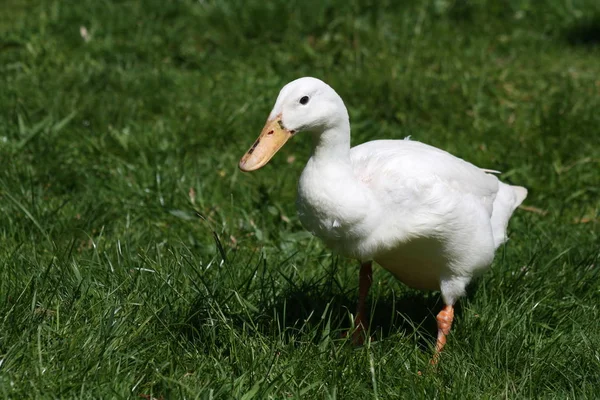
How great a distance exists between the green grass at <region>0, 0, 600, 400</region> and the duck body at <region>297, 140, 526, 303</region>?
0.92ft

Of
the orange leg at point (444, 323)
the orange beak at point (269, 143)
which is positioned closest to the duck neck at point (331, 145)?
the orange beak at point (269, 143)

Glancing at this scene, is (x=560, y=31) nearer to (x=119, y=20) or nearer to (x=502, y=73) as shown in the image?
(x=502, y=73)

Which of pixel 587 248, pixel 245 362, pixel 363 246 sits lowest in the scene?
pixel 587 248

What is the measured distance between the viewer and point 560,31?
7320 millimetres

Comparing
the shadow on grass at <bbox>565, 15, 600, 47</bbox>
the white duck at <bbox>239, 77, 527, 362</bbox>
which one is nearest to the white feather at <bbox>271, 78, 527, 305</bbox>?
the white duck at <bbox>239, 77, 527, 362</bbox>

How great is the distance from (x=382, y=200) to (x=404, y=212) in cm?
10

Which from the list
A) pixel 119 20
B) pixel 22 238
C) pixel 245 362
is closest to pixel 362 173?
pixel 245 362

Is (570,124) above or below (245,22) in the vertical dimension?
below

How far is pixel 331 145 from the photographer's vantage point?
136 inches

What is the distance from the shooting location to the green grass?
332cm

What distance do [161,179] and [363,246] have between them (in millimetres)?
1882

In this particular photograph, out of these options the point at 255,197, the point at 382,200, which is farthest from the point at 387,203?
the point at 255,197

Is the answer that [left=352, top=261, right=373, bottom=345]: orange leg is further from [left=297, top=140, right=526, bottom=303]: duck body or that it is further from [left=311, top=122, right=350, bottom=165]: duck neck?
[left=311, top=122, right=350, bottom=165]: duck neck

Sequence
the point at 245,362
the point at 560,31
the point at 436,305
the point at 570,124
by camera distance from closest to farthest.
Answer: the point at 245,362 < the point at 436,305 < the point at 570,124 < the point at 560,31
